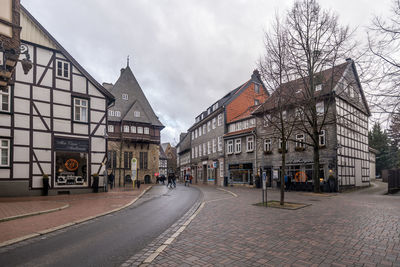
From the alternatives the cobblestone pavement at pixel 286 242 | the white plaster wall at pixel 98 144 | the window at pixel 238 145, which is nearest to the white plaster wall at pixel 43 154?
the white plaster wall at pixel 98 144

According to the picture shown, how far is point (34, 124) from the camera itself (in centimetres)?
1805

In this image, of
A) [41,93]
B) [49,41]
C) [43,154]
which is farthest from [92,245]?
[49,41]

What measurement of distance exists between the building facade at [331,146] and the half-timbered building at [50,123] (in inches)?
521

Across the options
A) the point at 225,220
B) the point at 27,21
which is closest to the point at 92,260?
the point at 225,220

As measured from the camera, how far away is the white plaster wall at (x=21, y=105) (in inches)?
688

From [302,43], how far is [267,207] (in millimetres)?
12672

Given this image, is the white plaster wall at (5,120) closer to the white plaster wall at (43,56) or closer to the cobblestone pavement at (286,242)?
the white plaster wall at (43,56)

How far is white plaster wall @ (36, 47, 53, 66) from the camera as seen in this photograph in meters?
18.8

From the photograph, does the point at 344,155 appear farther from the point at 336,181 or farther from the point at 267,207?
the point at 267,207

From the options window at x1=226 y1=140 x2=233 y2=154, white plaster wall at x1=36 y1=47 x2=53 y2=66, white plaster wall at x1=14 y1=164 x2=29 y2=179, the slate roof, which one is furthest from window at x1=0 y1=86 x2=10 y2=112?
the slate roof

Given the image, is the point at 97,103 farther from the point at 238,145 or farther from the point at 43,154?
the point at 238,145

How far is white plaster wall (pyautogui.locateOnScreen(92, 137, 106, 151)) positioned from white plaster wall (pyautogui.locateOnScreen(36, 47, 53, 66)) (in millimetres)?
6377

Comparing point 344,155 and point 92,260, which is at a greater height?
point 344,155

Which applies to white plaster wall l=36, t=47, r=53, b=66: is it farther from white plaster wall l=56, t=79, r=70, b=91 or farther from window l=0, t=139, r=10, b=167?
window l=0, t=139, r=10, b=167
